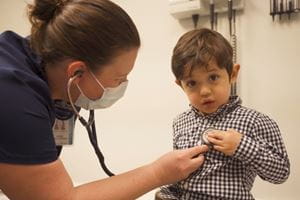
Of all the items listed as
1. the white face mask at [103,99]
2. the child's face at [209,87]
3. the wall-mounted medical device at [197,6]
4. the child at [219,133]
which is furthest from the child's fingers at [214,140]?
the wall-mounted medical device at [197,6]

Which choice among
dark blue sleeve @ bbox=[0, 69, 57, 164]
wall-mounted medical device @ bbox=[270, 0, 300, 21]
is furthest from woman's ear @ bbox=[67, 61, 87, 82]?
wall-mounted medical device @ bbox=[270, 0, 300, 21]

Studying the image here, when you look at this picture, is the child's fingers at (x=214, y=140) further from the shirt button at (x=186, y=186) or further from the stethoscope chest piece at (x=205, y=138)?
the shirt button at (x=186, y=186)

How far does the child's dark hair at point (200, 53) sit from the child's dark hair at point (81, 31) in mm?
197

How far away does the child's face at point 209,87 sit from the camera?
1.06 m

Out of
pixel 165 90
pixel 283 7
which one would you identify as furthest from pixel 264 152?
pixel 165 90

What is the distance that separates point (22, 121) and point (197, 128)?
53cm

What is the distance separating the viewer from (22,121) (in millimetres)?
800

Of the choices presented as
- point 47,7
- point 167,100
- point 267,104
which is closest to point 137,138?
point 167,100

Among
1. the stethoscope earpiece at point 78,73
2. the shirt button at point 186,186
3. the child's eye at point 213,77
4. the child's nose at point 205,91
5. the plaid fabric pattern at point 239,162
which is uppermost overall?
the stethoscope earpiece at point 78,73

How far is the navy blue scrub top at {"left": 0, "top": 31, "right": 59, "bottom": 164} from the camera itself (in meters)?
0.79

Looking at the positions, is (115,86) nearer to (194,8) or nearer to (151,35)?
(194,8)

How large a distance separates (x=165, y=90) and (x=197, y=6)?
0.47 meters

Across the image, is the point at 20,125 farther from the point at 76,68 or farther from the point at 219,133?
the point at 219,133

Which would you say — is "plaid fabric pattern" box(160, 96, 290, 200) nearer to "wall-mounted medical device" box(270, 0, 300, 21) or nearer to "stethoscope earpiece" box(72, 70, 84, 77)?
"stethoscope earpiece" box(72, 70, 84, 77)
